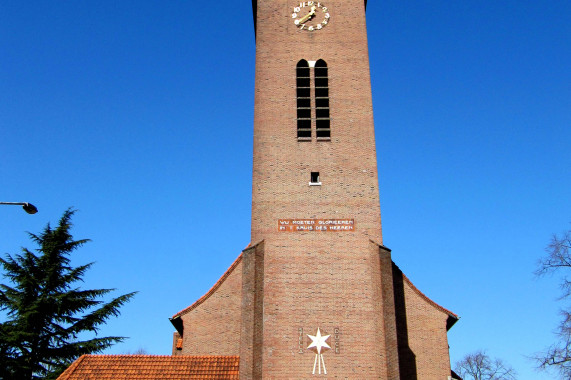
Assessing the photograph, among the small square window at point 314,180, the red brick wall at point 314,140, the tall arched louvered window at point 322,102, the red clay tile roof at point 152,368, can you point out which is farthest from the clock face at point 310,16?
the red clay tile roof at point 152,368

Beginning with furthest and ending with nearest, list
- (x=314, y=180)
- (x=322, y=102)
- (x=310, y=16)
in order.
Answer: (x=310, y=16)
(x=322, y=102)
(x=314, y=180)

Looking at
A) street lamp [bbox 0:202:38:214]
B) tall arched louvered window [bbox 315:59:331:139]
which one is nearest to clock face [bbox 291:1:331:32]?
tall arched louvered window [bbox 315:59:331:139]

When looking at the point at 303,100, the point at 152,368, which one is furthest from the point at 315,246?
the point at 152,368

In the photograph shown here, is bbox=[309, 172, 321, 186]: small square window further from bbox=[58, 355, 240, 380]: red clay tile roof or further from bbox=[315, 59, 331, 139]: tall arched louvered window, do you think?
bbox=[58, 355, 240, 380]: red clay tile roof

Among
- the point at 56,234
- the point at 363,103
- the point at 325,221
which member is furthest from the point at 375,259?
the point at 56,234

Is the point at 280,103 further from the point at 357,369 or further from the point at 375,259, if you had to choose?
the point at 357,369

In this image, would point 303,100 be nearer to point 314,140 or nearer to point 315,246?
point 314,140

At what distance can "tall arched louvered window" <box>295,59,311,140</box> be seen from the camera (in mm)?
20266

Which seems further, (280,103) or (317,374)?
(280,103)

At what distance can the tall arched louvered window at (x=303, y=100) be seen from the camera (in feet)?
66.5

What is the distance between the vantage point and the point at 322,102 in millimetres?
20859

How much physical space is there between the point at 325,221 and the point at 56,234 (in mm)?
13229

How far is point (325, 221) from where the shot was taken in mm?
18609

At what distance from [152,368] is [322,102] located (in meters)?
11.1
